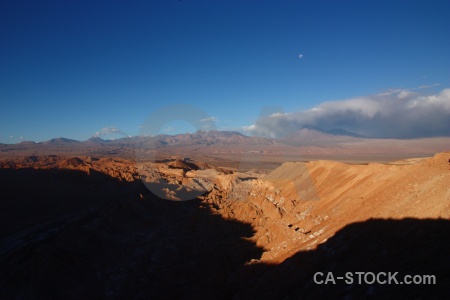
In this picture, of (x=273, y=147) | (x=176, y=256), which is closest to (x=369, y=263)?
(x=176, y=256)

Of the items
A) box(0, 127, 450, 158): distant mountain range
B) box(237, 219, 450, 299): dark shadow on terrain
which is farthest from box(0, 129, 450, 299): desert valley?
box(0, 127, 450, 158): distant mountain range

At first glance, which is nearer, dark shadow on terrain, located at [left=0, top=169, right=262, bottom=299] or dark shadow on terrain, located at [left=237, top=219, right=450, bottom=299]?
dark shadow on terrain, located at [left=237, top=219, right=450, bottom=299]

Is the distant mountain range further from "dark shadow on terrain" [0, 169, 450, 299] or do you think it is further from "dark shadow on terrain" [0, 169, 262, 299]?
"dark shadow on terrain" [0, 169, 450, 299]

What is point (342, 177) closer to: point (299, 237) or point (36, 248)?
point (299, 237)

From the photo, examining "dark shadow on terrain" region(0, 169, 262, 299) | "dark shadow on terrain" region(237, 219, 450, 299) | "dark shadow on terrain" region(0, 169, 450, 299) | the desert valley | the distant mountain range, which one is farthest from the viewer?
the distant mountain range

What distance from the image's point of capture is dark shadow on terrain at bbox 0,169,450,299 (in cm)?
818

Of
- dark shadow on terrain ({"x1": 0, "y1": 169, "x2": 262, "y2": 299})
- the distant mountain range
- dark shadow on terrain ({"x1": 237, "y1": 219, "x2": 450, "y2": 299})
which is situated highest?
the distant mountain range

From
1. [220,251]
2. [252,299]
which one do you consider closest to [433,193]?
[252,299]

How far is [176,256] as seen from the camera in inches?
661

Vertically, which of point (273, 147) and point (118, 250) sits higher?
point (273, 147)

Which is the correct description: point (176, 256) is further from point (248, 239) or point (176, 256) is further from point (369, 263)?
point (369, 263)

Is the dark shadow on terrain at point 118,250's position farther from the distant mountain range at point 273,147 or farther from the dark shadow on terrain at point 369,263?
the distant mountain range at point 273,147

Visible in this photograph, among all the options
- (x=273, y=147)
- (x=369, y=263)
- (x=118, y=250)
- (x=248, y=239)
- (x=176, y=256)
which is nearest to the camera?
(x=369, y=263)

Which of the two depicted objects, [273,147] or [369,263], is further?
[273,147]
